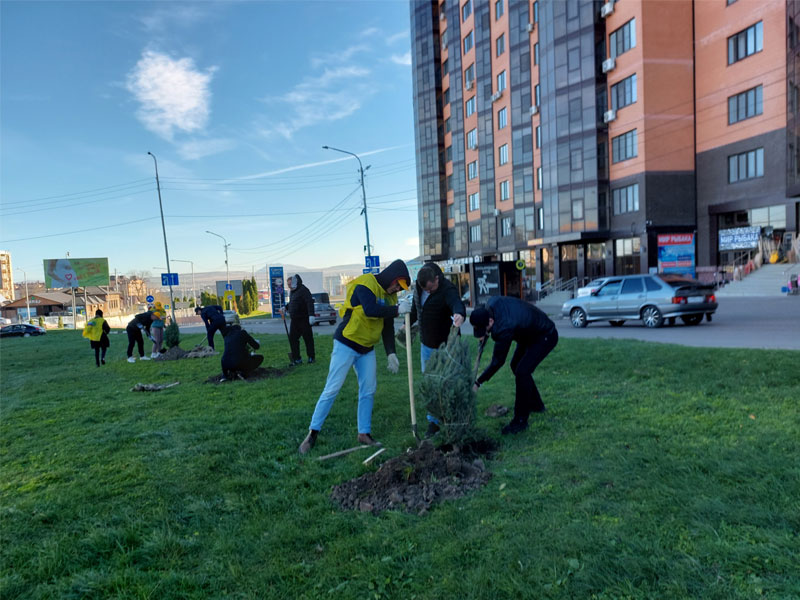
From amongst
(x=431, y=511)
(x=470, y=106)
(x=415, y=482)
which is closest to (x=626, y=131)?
(x=470, y=106)

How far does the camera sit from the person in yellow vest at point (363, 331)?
14.7ft

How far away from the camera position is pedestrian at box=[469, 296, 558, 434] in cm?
467

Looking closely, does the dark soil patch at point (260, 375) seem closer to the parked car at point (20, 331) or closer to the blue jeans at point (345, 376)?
the blue jeans at point (345, 376)

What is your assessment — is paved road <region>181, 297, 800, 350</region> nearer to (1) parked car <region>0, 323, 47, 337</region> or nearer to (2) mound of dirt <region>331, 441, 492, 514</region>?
(2) mound of dirt <region>331, 441, 492, 514</region>

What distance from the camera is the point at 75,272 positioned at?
176ft

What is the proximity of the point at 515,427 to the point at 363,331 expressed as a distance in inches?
70.1

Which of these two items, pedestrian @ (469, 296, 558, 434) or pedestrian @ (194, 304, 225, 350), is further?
pedestrian @ (194, 304, 225, 350)

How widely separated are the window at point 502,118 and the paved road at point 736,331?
28.4 meters

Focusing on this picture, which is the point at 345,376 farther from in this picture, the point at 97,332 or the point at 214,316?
the point at 97,332

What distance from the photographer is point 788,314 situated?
15.7 meters

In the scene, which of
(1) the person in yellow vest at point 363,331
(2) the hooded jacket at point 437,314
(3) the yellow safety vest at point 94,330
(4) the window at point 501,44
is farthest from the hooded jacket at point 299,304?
(4) the window at point 501,44

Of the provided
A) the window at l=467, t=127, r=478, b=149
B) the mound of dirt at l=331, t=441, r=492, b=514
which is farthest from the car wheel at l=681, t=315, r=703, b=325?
the window at l=467, t=127, r=478, b=149

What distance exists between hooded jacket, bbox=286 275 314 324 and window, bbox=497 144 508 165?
36991mm

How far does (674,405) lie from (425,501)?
326 cm
